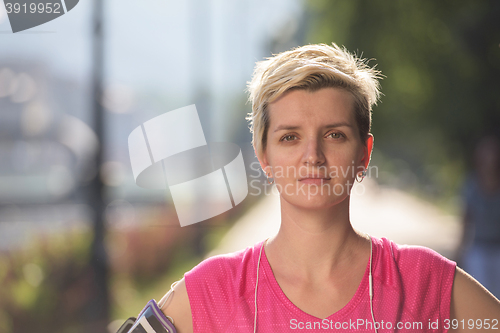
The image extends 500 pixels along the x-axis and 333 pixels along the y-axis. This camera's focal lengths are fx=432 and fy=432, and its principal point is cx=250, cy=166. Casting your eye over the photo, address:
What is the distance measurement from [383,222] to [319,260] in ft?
25.3

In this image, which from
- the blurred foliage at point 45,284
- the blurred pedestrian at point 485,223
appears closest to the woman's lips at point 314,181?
the blurred foliage at point 45,284

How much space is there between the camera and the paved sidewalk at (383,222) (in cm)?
507

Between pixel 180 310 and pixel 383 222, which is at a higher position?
pixel 180 310

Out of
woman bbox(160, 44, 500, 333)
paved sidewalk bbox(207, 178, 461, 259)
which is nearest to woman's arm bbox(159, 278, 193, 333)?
woman bbox(160, 44, 500, 333)

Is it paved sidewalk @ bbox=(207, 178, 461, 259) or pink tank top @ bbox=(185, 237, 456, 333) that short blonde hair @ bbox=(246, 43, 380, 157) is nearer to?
pink tank top @ bbox=(185, 237, 456, 333)

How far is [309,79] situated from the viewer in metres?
1.18

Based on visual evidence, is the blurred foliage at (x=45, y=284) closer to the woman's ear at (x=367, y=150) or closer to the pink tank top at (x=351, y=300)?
the pink tank top at (x=351, y=300)

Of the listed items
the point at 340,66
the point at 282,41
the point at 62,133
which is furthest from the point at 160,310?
the point at 282,41

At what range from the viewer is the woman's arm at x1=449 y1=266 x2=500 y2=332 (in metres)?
1.20

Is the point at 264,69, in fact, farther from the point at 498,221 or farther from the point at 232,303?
the point at 498,221

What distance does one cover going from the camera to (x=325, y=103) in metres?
1.19

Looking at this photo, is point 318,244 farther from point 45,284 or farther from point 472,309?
point 45,284

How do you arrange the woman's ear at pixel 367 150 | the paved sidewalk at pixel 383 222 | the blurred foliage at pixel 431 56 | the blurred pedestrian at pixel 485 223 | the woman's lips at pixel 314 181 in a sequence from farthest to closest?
the blurred foliage at pixel 431 56 → the paved sidewalk at pixel 383 222 → the blurred pedestrian at pixel 485 223 → the woman's ear at pixel 367 150 → the woman's lips at pixel 314 181

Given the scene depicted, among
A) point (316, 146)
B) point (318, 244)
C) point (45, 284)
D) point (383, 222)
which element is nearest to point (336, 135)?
point (316, 146)
